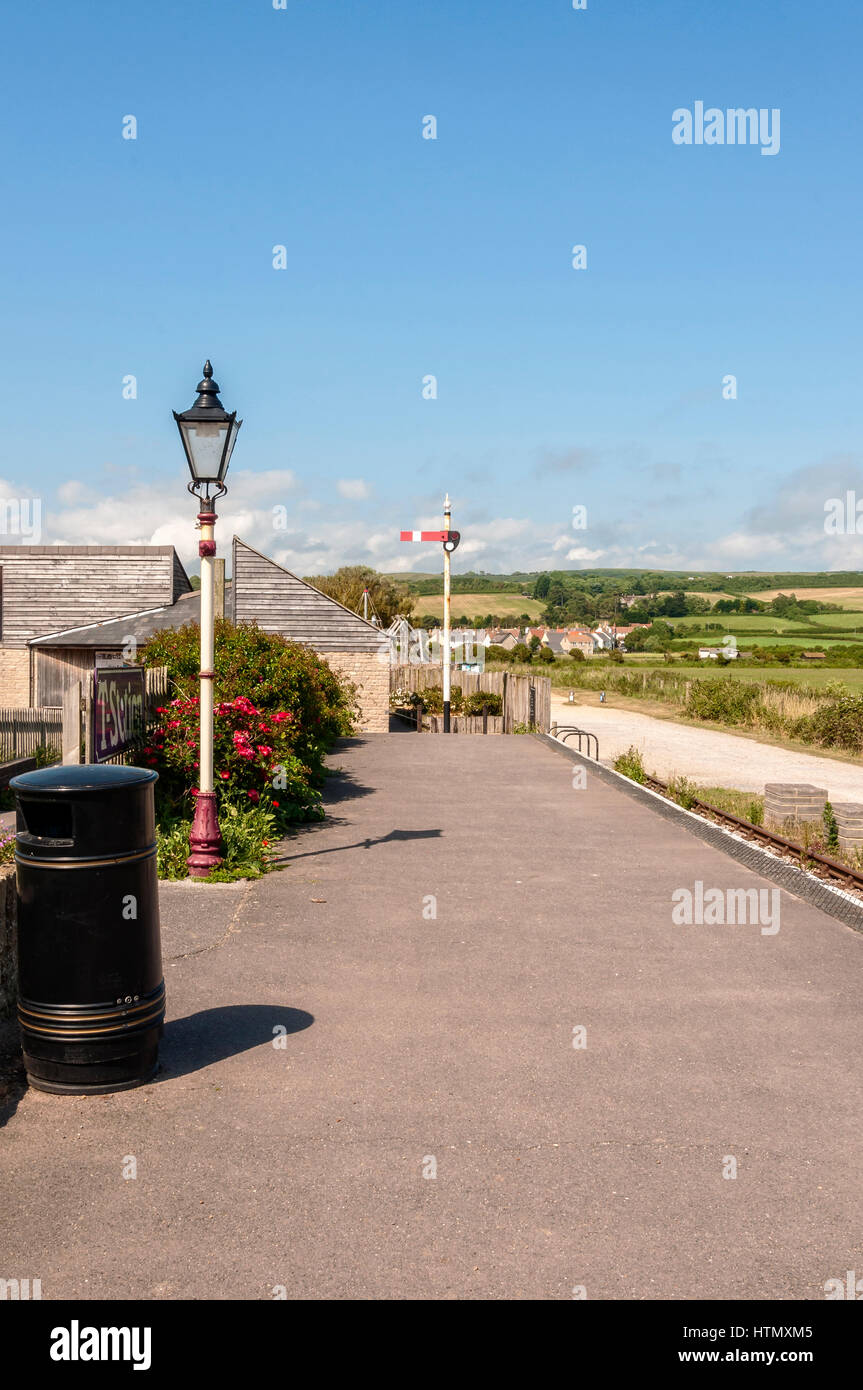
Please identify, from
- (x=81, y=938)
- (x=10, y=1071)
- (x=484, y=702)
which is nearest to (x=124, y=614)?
(x=484, y=702)

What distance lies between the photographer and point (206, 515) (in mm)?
10008

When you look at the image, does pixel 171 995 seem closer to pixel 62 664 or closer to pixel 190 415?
pixel 190 415

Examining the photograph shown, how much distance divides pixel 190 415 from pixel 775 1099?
745 centimetres

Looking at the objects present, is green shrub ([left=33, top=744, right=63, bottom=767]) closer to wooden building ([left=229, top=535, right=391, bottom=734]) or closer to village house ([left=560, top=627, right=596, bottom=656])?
wooden building ([left=229, top=535, right=391, bottom=734])

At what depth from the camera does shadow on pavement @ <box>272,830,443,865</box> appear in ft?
36.8

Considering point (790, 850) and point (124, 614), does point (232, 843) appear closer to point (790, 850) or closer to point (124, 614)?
point (790, 850)

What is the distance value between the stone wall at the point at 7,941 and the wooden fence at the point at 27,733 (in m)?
15.3

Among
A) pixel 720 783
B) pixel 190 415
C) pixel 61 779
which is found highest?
pixel 190 415

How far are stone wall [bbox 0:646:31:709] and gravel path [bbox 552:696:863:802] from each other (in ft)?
55.4

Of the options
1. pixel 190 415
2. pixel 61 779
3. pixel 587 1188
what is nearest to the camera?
pixel 587 1188

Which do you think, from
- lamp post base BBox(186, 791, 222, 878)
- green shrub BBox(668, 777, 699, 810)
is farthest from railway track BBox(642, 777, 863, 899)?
lamp post base BBox(186, 791, 222, 878)

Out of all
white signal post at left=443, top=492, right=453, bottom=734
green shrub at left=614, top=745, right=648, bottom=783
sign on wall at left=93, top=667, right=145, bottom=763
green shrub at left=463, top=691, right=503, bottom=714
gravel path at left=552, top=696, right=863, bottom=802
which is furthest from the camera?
green shrub at left=463, top=691, right=503, bottom=714
